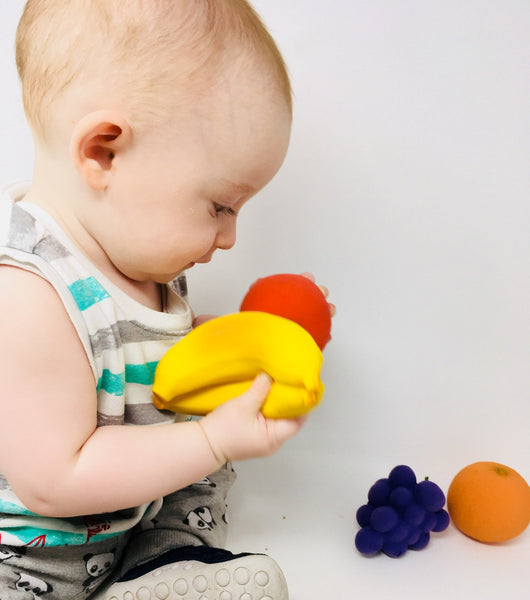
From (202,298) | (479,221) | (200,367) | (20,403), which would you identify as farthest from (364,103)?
(20,403)

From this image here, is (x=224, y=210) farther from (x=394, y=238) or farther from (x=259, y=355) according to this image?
(x=394, y=238)

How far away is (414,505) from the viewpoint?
88cm

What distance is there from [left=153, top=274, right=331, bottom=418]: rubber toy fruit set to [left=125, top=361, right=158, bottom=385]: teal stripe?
0.02m

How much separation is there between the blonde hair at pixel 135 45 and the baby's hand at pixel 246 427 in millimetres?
290

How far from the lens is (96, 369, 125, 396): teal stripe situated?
707 millimetres

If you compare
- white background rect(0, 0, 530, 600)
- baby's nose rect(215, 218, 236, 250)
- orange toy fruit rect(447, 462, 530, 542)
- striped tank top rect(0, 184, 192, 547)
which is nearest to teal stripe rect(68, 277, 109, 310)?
striped tank top rect(0, 184, 192, 547)

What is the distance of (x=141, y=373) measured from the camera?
0.76 meters

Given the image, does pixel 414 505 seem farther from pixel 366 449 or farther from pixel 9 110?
pixel 9 110

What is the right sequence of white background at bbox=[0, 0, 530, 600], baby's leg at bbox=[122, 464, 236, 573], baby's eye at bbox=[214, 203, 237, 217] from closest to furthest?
1. baby's eye at bbox=[214, 203, 237, 217]
2. baby's leg at bbox=[122, 464, 236, 573]
3. white background at bbox=[0, 0, 530, 600]

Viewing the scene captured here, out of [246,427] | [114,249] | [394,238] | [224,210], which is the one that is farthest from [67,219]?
[394,238]

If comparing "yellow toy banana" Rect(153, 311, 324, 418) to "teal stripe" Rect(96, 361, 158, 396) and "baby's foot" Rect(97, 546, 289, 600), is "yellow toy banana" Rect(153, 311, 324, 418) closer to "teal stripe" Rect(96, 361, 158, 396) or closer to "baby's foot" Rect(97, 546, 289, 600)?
"teal stripe" Rect(96, 361, 158, 396)

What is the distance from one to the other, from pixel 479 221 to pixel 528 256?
0.09m

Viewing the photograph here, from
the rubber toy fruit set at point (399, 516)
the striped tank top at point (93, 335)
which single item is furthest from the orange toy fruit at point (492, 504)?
the striped tank top at point (93, 335)

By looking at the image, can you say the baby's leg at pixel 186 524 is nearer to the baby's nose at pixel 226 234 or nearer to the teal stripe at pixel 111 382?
the teal stripe at pixel 111 382
